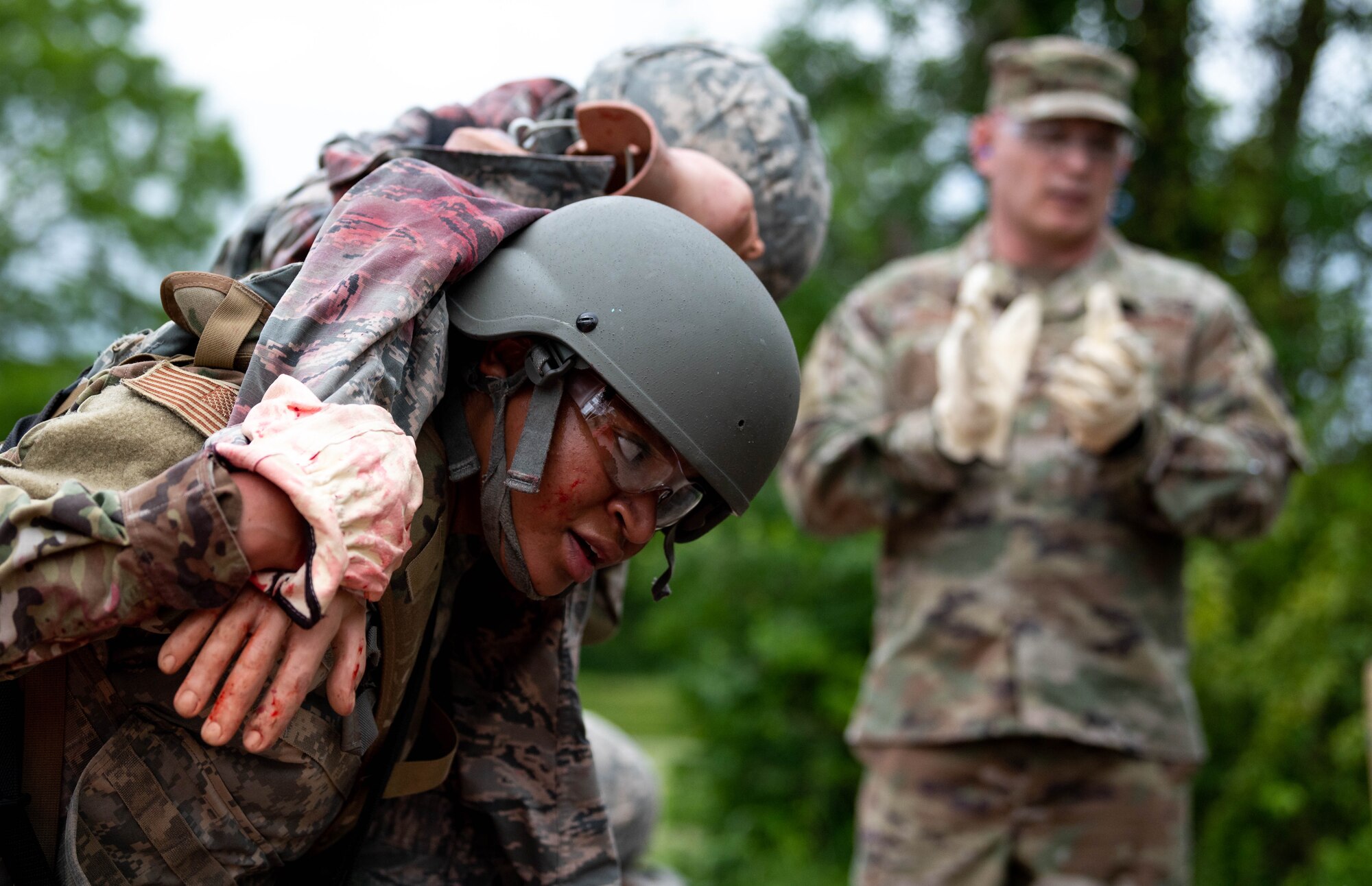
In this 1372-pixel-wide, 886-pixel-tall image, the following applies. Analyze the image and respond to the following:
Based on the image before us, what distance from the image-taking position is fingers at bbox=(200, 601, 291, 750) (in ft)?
6.10

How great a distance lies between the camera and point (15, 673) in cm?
185

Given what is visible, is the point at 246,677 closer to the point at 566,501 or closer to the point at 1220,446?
the point at 566,501

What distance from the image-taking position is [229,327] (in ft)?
7.07

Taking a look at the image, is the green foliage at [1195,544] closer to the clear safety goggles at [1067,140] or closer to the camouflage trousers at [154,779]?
the clear safety goggles at [1067,140]

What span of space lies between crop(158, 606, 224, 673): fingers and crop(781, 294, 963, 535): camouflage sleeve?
2.74m

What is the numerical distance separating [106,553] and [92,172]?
18034mm

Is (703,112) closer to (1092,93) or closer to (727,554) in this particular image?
(1092,93)

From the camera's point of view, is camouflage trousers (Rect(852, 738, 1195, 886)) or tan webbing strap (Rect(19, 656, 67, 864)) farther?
camouflage trousers (Rect(852, 738, 1195, 886))

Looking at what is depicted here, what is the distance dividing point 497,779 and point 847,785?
4583mm

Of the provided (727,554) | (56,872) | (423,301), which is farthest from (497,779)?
(727,554)

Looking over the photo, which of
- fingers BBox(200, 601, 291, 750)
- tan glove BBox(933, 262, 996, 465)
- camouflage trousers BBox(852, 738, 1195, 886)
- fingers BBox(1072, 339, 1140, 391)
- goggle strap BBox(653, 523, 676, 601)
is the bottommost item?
camouflage trousers BBox(852, 738, 1195, 886)

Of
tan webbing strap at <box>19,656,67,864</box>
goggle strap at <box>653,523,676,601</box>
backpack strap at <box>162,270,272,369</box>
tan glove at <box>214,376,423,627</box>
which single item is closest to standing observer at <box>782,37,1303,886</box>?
goggle strap at <box>653,523,676,601</box>

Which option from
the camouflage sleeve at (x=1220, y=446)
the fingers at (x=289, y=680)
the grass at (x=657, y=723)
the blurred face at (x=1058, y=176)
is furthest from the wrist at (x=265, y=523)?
the grass at (x=657, y=723)

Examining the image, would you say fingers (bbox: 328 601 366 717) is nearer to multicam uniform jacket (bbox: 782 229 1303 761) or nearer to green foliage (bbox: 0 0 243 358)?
multicam uniform jacket (bbox: 782 229 1303 761)
